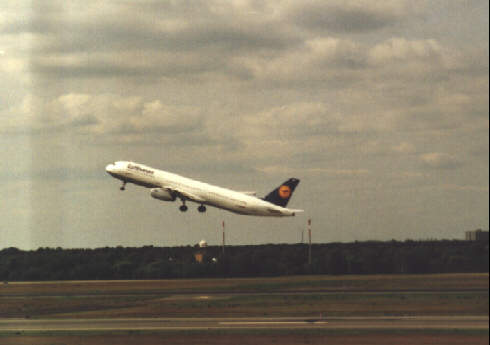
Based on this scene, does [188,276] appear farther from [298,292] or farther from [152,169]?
[298,292]

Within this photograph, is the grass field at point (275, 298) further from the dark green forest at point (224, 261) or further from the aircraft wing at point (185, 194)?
the aircraft wing at point (185, 194)

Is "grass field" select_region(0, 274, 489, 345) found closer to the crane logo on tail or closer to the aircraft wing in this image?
the aircraft wing

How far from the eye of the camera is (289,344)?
42.0 meters

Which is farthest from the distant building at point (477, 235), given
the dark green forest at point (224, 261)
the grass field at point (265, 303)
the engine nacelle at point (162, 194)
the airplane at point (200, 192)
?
the engine nacelle at point (162, 194)

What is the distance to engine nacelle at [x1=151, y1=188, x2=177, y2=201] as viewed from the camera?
318ft

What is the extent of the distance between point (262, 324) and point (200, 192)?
1994 inches

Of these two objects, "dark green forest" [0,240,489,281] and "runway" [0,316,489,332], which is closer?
"runway" [0,316,489,332]

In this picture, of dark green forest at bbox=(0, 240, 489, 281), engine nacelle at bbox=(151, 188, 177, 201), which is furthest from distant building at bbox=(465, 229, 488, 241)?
engine nacelle at bbox=(151, 188, 177, 201)

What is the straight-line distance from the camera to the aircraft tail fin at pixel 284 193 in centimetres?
9884

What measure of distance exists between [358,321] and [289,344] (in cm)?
769

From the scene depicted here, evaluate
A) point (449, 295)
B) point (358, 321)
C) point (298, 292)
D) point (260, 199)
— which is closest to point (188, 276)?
point (260, 199)

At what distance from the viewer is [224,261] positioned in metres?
92.1

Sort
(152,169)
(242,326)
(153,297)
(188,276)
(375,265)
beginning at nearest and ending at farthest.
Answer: (242,326) → (153,297) → (375,265) → (188,276) → (152,169)

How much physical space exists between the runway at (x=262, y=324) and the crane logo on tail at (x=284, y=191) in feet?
155
